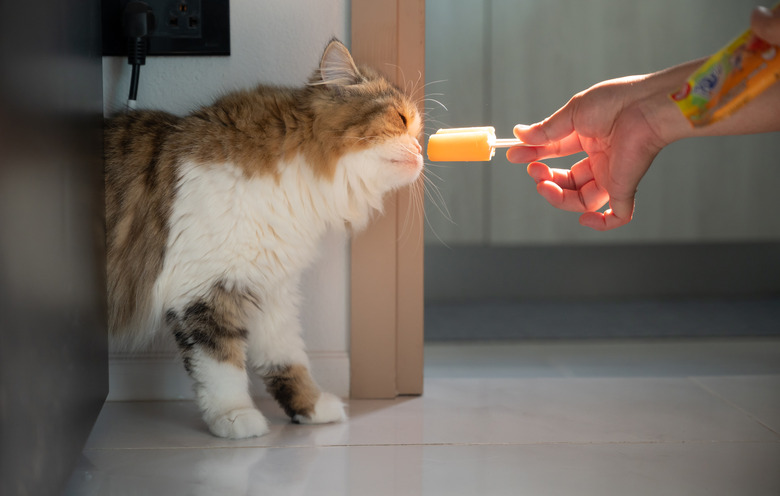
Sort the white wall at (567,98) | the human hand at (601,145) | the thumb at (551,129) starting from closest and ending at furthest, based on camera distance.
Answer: the human hand at (601,145)
the thumb at (551,129)
the white wall at (567,98)

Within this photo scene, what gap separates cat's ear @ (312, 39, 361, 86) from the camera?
4.70 feet

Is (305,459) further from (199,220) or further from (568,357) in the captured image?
(568,357)

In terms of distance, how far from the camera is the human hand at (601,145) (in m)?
1.16

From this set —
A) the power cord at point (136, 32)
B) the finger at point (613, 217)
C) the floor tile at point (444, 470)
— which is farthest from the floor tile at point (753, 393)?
the power cord at point (136, 32)

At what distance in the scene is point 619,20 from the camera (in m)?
3.12

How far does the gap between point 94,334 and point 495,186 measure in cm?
220

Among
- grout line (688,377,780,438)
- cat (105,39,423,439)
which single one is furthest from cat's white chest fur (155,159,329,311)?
grout line (688,377,780,438)

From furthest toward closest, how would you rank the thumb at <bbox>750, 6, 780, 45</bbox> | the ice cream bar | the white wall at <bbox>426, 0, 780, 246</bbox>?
the white wall at <bbox>426, 0, 780, 246</bbox>, the ice cream bar, the thumb at <bbox>750, 6, 780, 45</bbox>

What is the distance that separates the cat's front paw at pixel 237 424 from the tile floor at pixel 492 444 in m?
0.02

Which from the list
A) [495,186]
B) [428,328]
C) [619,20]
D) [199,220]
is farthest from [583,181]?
[619,20]

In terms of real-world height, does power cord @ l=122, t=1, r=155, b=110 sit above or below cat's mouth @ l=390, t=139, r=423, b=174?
above

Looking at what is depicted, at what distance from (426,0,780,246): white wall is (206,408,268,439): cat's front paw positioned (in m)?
1.73

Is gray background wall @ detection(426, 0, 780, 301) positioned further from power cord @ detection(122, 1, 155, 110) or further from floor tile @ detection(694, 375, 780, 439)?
power cord @ detection(122, 1, 155, 110)

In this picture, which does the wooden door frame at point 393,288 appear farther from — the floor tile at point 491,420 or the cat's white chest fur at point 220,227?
the cat's white chest fur at point 220,227
